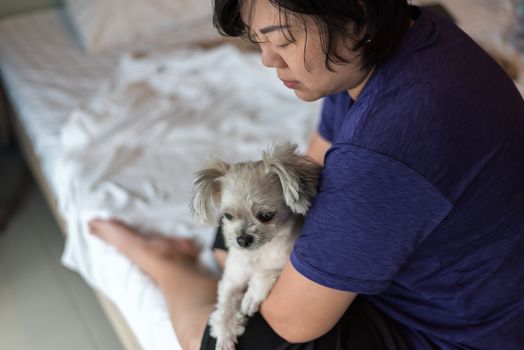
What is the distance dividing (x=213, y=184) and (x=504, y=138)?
52 cm

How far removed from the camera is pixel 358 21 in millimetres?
714

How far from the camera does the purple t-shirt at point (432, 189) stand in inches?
27.2

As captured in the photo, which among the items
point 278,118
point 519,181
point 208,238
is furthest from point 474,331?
point 278,118

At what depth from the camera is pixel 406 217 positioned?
707 millimetres

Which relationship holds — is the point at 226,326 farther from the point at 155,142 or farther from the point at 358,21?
the point at 155,142

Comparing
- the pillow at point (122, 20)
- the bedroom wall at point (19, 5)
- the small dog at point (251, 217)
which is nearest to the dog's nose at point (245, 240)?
the small dog at point (251, 217)

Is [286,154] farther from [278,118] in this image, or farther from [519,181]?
[278,118]

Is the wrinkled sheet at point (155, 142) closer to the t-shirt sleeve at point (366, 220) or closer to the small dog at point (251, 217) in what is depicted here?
the small dog at point (251, 217)

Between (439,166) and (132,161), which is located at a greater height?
(439,166)

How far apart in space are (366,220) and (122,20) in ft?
6.23

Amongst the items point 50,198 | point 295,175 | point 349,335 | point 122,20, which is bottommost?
point 50,198

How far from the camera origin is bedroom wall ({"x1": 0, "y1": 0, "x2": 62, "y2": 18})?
2445 mm

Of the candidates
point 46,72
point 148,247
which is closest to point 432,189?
point 148,247

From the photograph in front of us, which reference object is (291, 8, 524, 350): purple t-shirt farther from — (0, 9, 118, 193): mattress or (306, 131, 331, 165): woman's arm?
(0, 9, 118, 193): mattress
